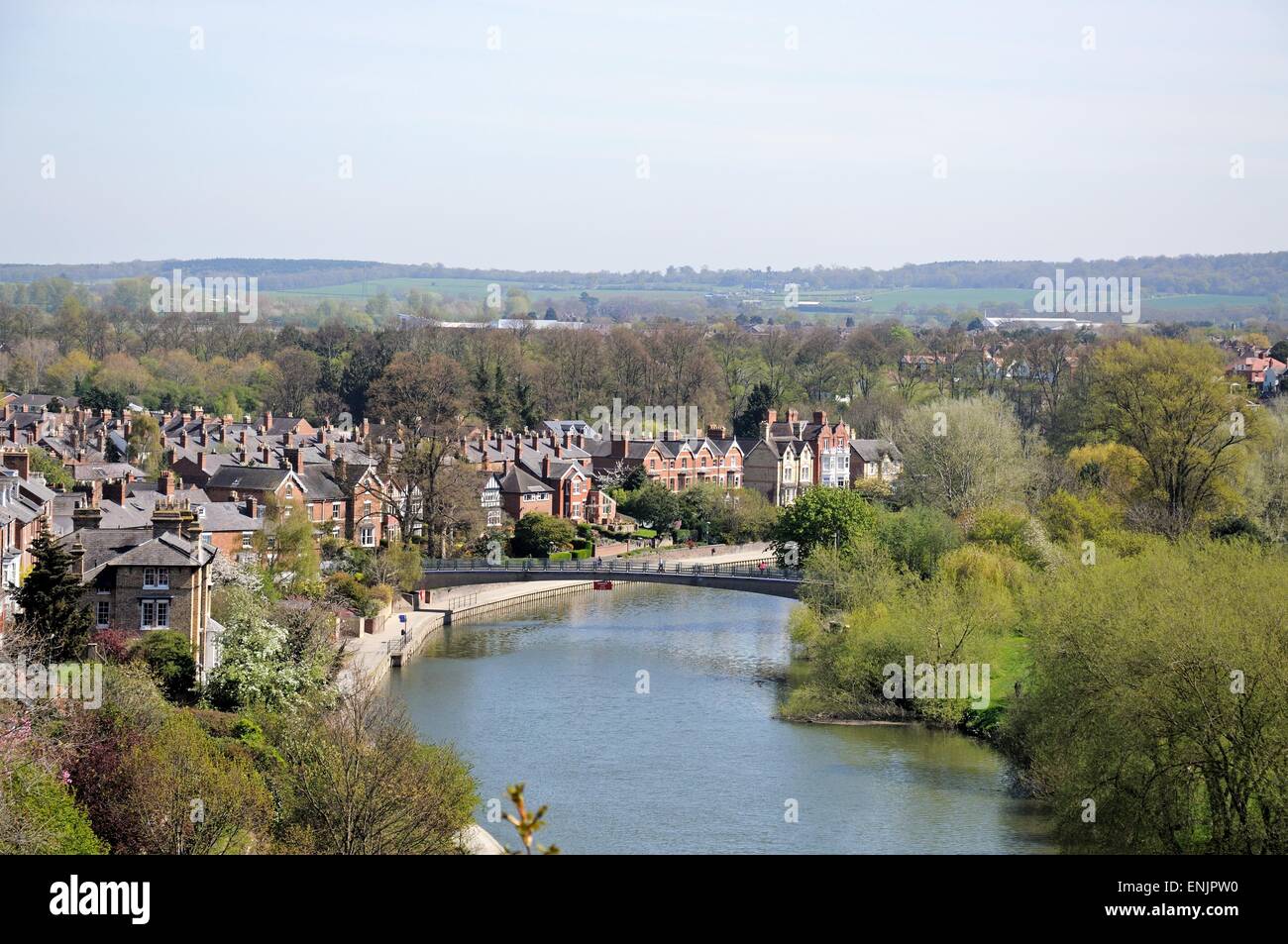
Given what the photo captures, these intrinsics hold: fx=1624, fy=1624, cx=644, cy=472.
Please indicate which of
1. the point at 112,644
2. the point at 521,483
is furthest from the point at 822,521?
the point at 112,644

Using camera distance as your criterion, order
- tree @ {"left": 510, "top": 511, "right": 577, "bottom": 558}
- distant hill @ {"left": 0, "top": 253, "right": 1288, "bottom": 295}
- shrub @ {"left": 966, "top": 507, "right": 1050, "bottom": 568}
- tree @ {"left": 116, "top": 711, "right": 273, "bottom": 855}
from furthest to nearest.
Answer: distant hill @ {"left": 0, "top": 253, "right": 1288, "bottom": 295}
tree @ {"left": 510, "top": 511, "right": 577, "bottom": 558}
shrub @ {"left": 966, "top": 507, "right": 1050, "bottom": 568}
tree @ {"left": 116, "top": 711, "right": 273, "bottom": 855}

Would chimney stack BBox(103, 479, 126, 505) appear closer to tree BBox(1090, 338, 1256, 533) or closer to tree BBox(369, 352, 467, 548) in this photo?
tree BBox(369, 352, 467, 548)

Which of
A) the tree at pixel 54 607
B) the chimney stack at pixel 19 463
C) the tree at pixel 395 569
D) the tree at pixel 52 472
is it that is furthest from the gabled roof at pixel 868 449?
the tree at pixel 54 607

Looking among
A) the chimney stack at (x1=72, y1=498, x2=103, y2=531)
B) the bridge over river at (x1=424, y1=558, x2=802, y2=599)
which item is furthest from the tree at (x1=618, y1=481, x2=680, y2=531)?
the chimney stack at (x1=72, y1=498, x2=103, y2=531)

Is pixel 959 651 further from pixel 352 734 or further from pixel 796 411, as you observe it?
pixel 796 411

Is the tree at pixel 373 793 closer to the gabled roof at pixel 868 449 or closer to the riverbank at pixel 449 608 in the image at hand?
the riverbank at pixel 449 608
